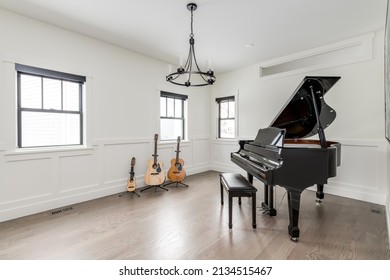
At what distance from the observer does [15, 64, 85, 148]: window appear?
2.69 m

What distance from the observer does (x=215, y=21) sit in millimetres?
2738

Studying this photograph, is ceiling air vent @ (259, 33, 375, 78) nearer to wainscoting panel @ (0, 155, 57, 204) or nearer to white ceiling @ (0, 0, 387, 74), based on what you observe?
white ceiling @ (0, 0, 387, 74)

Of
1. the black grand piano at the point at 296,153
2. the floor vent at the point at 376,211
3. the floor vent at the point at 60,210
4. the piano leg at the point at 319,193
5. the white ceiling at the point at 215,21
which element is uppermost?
the white ceiling at the point at 215,21

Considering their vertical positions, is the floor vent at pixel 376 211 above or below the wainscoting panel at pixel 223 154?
below

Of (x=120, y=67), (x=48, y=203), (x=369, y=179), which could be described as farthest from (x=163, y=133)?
(x=369, y=179)

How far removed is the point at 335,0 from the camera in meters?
2.32

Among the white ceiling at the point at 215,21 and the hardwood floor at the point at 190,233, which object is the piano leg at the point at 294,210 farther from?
the white ceiling at the point at 215,21

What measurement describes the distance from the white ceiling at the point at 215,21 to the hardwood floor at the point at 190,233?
8.81 ft

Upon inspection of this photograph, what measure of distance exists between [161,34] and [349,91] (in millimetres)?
3287

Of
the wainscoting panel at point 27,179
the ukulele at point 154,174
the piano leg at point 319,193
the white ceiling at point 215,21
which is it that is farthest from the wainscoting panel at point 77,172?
the piano leg at point 319,193

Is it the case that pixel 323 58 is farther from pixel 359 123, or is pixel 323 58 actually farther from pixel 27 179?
pixel 27 179

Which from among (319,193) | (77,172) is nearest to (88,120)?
(77,172)

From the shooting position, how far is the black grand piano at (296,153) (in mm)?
1986
